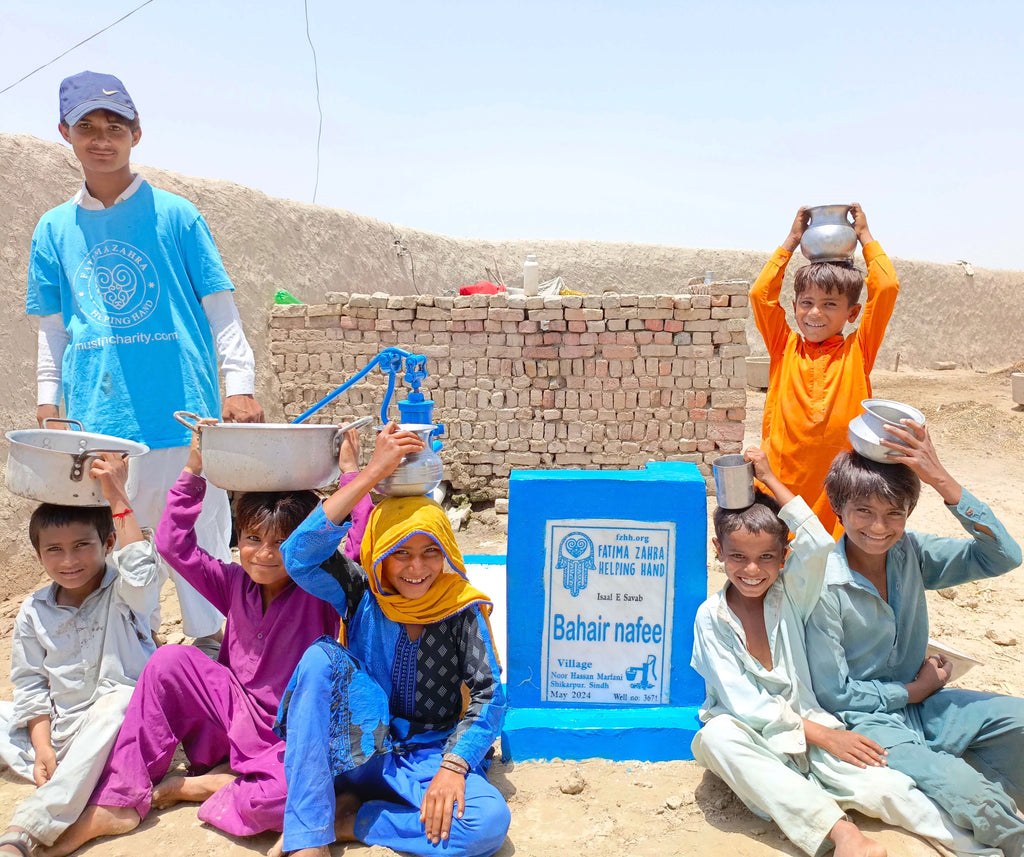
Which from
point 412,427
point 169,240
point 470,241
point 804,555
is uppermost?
point 470,241

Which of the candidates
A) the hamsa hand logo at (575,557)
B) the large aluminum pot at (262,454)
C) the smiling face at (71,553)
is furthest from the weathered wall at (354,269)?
the hamsa hand logo at (575,557)

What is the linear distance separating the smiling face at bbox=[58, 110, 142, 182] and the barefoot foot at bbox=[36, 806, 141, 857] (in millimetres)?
2104

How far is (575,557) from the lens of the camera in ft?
9.02

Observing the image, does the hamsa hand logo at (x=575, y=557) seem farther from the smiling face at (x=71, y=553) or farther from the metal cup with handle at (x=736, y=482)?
the smiling face at (x=71, y=553)

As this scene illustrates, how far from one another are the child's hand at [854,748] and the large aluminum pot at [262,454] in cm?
162

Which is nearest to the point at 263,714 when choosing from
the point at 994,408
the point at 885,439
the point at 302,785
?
the point at 302,785

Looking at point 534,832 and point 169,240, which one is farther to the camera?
point 169,240

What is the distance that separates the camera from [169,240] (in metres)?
2.93

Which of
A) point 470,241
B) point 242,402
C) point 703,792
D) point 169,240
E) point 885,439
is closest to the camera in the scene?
point 885,439

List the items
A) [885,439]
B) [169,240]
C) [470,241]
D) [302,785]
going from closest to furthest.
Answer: [302,785]
[885,439]
[169,240]
[470,241]

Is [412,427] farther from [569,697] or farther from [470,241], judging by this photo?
[470,241]

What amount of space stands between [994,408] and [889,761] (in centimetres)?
1097

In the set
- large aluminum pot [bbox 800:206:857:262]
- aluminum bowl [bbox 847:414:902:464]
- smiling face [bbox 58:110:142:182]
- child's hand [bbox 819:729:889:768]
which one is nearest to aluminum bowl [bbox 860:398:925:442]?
aluminum bowl [bbox 847:414:902:464]

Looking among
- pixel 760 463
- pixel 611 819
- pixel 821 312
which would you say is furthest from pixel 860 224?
pixel 611 819
